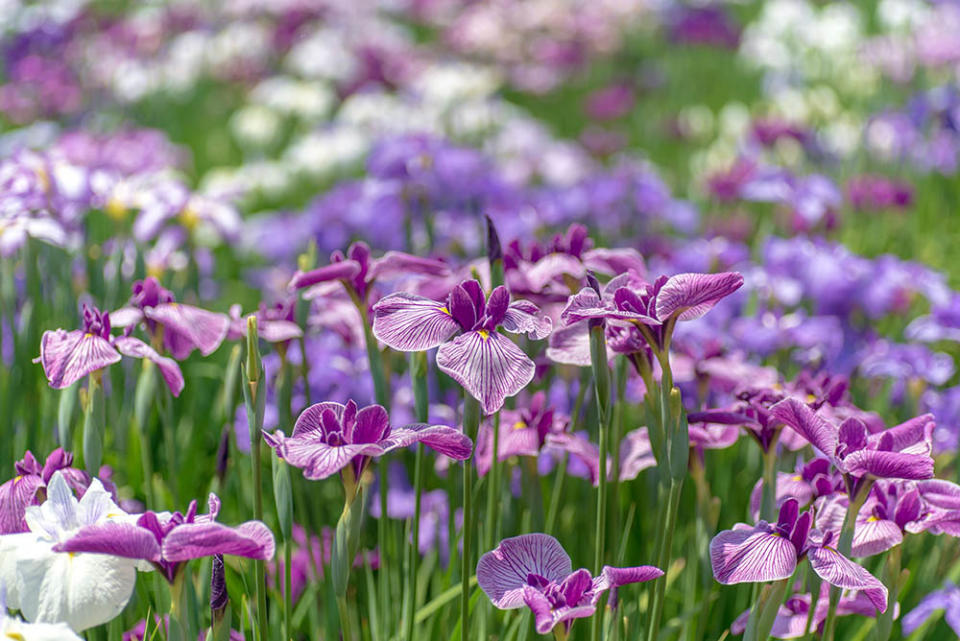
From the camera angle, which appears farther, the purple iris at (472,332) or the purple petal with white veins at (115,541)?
the purple iris at (472,332)

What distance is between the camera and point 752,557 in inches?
52.9

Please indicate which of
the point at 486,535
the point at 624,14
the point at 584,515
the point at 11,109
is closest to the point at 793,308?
the point at 584,515

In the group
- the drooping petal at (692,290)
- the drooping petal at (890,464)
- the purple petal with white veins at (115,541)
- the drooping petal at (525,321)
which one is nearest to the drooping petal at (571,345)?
Result: the drooping petal at (525,321)

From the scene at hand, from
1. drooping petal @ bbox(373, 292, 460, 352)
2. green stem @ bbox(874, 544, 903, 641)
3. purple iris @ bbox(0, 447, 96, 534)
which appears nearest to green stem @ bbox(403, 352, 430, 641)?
drooping petal @ bbox(373, 292, 460, 352)

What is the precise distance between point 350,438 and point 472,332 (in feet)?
0.83

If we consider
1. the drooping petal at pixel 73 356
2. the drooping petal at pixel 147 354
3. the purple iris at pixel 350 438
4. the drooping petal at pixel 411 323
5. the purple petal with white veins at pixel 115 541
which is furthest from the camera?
the drooping petal at pixel 147 354

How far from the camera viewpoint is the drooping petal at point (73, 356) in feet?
5.13

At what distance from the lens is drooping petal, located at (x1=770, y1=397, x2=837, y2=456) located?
138 cm

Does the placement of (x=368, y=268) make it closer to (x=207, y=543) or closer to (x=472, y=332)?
(x=472, y=332)

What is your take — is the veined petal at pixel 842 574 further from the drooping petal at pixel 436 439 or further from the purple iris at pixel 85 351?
the purple iris at pixel 85 351

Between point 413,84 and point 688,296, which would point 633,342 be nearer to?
point 688,296

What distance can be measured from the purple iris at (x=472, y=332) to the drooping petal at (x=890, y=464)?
1.60 feet

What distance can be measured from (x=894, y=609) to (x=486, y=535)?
0.74 m

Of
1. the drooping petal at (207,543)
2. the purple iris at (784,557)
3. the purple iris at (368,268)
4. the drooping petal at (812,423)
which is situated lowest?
the purple iris at (784,557)
